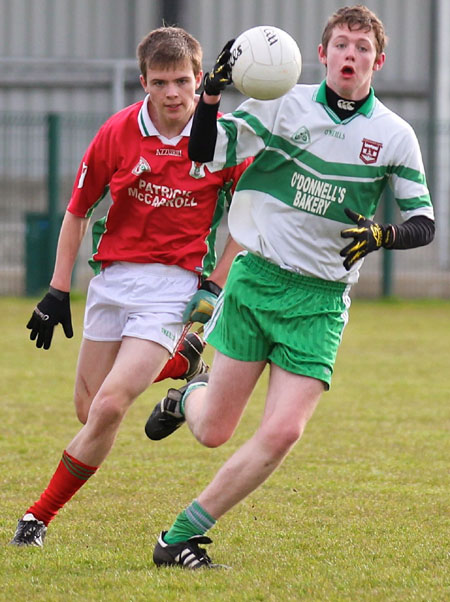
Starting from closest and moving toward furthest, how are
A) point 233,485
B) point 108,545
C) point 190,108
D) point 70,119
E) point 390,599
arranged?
point 390,599 → point 233,485 → point 108,545 → point 190,108 → point 70,119

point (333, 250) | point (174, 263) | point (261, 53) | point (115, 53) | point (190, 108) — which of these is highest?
point (261, 53)

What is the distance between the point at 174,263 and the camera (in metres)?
5.09

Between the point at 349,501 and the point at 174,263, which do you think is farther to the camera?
the point at 349,501

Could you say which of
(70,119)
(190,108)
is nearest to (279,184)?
(190,108)

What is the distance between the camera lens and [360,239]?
4102 mm

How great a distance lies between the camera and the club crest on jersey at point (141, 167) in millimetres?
5000

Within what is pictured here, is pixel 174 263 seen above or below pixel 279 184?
below

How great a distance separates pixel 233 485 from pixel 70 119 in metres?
11.9

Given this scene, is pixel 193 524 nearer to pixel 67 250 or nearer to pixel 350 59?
pixel 67 250

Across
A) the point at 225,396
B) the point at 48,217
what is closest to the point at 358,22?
the point at 225,396

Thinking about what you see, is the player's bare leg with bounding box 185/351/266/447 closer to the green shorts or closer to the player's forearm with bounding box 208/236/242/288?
the green shorts

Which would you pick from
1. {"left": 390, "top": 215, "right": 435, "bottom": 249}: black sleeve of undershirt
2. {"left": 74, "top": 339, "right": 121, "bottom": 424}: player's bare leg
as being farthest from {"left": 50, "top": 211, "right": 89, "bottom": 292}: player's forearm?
{"left": 390, "top": 215, "right": 435, "bottom": 249}: black sleeve of undershirt

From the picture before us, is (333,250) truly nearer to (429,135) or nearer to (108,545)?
(108,545)

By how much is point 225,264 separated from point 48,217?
10567mm
